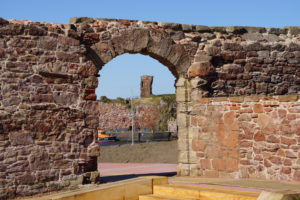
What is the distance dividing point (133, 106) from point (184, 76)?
24.3 meters

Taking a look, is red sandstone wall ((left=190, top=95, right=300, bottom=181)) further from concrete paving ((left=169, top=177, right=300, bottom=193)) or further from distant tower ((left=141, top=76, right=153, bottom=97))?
distant tower ((left=141, top=76, right=153, bottom=97))

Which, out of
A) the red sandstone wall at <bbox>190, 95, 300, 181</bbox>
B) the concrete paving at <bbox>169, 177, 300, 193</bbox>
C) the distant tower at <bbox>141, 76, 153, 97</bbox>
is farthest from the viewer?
the distant tower at <bbox>141, 76, 153, 97</bbox>

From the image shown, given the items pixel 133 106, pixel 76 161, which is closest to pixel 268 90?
pixel 76 161

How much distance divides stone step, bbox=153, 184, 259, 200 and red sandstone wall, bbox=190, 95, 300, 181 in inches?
87.2

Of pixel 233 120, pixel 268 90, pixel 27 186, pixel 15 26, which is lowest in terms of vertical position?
pixel 27 186

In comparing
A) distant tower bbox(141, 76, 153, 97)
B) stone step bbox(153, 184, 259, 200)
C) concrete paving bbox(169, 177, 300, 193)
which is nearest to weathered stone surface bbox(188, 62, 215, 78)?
concrete paving bbox(169, 177, 300, 193)

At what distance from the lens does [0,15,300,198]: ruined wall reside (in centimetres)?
845

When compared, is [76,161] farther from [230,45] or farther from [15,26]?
[230,45]

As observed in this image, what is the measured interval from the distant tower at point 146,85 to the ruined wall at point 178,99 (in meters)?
25.4

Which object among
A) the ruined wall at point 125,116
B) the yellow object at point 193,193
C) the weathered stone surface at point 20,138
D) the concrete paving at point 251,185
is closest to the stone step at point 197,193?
the yellow object at point 193,193

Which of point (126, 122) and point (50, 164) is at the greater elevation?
point (126, 122)

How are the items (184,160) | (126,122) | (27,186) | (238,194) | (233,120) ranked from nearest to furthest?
(238,194), (27,186), (233,120), (184,160), (126,122)

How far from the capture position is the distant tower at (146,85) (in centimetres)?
3625

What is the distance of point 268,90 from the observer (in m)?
11.0
